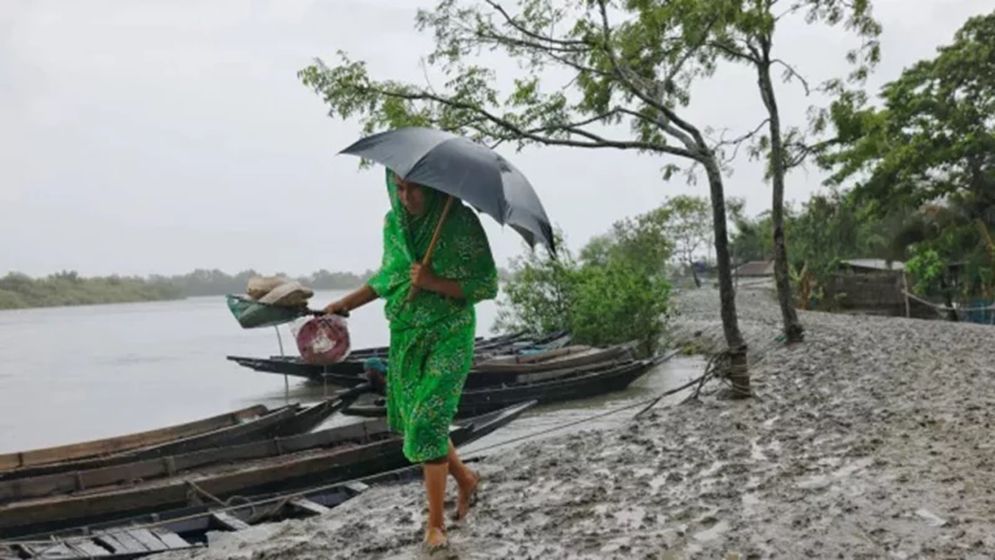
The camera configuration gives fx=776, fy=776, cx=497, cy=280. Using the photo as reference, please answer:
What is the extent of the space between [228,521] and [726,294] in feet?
20.5

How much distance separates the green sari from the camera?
3494 mm

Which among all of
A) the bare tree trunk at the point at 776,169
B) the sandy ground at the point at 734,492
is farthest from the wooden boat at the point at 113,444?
the bare tree trunk at the point at 776,169

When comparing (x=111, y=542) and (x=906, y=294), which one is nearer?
(x=111, y=542)

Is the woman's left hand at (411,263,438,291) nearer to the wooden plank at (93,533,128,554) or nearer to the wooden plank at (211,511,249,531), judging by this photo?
the wooden plank at (211,511,249,531)

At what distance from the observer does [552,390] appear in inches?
514

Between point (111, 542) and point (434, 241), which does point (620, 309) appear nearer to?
point (111, 542)

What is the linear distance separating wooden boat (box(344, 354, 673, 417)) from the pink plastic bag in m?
4.05

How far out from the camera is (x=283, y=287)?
4.21 metres

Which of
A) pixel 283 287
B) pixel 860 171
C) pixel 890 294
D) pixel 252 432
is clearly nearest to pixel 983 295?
pixel 890 294

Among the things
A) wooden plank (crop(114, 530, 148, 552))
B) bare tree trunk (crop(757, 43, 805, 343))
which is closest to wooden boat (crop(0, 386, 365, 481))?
wooden plank (crop(114, 530, 148, 552))

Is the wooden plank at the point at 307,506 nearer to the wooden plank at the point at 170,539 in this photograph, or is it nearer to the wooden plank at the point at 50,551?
the wooden plank at the point at 170,539

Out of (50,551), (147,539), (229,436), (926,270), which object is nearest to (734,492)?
(147,539)

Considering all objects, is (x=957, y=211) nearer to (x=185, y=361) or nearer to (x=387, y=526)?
(x=387, y=526)

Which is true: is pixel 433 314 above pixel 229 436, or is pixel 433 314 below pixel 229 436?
above
